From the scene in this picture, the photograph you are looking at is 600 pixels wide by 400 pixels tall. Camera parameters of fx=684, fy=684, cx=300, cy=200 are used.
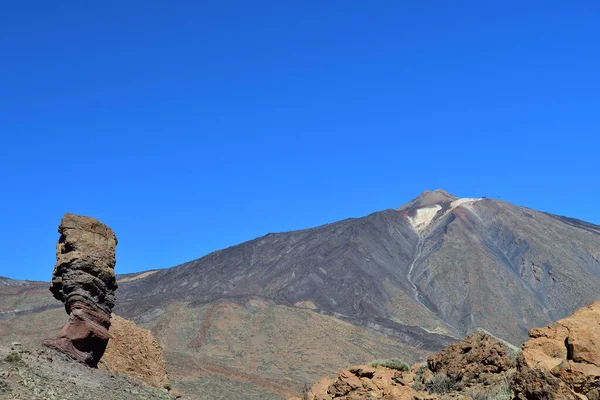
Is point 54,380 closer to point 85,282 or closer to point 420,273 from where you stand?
point 85,282

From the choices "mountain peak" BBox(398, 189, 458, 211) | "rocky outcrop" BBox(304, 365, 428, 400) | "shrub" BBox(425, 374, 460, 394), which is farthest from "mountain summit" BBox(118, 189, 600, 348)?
"shrub" BBox(425, 374, 460, 394)

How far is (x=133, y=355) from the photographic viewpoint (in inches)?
602

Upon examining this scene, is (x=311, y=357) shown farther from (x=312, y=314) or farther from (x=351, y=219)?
(x=351, y=219)

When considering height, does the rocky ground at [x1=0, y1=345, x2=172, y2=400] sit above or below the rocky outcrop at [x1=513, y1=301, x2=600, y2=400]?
below

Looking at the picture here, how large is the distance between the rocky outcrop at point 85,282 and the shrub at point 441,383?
6527mm

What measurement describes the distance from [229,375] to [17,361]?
30153 millimetres

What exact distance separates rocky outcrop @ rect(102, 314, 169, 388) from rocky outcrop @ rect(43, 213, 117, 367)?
649mm

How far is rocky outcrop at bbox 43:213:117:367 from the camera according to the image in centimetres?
1338

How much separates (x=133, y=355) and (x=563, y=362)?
974 centimetres

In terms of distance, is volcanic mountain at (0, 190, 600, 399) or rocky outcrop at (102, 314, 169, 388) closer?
rocky outcrop at (102, 314, 169, 388)

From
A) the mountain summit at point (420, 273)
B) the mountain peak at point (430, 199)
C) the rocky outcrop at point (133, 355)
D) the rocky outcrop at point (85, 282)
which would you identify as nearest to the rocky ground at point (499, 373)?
the rocky outcrop at point (133, 355)

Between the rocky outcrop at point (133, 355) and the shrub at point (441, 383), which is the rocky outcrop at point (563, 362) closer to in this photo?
the shrub at point (441, 383)

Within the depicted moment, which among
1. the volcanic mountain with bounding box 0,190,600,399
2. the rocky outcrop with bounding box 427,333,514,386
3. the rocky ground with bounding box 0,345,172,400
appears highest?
the volcanic mountain with bounding box 0,190,600,399

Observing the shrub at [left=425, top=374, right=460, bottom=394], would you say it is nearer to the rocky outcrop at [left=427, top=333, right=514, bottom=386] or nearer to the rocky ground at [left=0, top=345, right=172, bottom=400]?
the rocky outcrop at [left=427, top=333, right=514, bottom=386]
